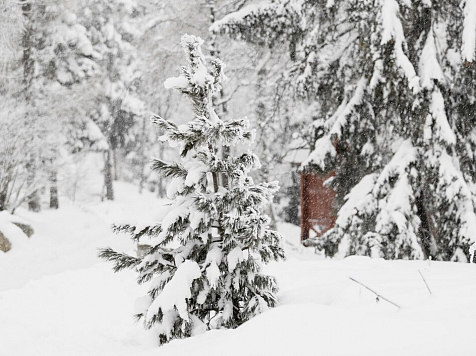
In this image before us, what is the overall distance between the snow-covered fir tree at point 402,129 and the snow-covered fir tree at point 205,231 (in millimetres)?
4101

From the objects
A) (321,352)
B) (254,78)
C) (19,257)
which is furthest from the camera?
(254,78)

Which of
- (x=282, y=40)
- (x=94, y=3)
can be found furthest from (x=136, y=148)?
(x=282, y=40)

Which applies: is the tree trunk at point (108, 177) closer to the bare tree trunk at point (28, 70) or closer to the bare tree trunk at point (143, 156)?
the bare tree trunk at point (143, 156)

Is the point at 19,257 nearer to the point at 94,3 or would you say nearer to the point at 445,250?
the point at 445,250

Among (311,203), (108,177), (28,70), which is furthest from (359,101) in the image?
(108,177)

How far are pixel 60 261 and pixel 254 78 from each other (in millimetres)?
Result: 7869

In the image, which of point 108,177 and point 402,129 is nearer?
point 402,129

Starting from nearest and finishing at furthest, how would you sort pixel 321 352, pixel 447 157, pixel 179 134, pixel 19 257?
pixel 321 352, pixel 179 134, pixel 447 157, pixel 19 257

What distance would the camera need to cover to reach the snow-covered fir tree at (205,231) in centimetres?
425

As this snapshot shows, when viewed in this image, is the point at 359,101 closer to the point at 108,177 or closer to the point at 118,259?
the point at 118,259

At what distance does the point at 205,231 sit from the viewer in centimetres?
439

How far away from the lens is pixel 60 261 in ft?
39.5

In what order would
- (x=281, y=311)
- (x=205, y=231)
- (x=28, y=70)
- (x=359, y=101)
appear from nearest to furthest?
(x=281, y=311), (x=205, y=231), (x=359, y=101), (x=28, y=70)

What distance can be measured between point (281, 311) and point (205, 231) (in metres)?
1.51
